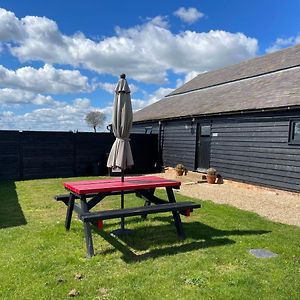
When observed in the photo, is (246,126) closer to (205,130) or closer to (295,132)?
(295,132)

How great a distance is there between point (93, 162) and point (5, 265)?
10.8 meters

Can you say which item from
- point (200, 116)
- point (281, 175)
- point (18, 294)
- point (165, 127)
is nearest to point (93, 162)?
point (165, 127)

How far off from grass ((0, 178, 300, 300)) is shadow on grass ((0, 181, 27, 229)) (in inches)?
2.0

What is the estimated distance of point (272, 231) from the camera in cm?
604

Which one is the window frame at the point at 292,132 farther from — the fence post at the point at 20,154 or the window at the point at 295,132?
the fence post at the point at 20,154

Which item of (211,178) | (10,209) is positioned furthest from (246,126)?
(10,209)

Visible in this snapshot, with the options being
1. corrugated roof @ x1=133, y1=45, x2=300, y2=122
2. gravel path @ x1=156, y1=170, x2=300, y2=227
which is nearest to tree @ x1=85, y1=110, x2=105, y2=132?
corrugated roof @ x1=133, y1=45, x2=300, y2=122

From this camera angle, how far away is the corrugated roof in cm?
1099

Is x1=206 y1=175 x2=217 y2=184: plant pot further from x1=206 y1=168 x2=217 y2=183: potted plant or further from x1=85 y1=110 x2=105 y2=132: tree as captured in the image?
x1=85 y1=110 x2=105 y2=132: tree

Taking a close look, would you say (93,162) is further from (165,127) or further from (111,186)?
(111,186)

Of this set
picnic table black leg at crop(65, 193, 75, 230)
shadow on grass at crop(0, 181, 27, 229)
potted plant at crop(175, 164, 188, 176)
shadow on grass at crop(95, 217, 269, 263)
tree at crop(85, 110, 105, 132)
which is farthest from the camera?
tree at crop(85, 110, 105, 132)

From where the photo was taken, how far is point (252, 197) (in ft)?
32.1

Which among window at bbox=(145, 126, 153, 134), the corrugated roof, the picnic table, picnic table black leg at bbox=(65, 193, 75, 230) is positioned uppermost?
the corrugated roof

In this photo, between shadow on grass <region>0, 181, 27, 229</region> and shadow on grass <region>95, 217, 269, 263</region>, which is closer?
shadow on grass <region>95, 217, 269, 263</region>
